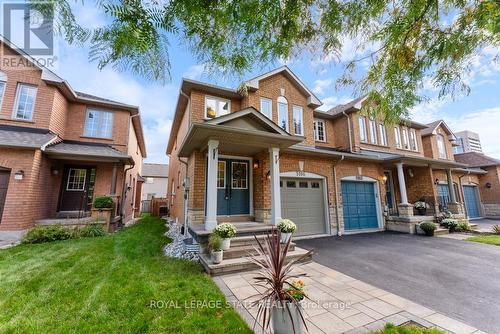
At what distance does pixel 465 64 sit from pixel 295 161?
651 centimetres

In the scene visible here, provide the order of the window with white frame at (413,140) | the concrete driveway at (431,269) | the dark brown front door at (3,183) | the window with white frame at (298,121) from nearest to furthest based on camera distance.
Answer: the concrete driveway at (431,269) < the dark brown front door at (3,183) < the window with white frame at (298,121) < the window with white frame at (413,140)

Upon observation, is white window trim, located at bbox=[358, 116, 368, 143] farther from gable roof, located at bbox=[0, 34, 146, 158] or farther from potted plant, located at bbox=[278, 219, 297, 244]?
gable roof, located at bbox=[0, 34, 146, 158]

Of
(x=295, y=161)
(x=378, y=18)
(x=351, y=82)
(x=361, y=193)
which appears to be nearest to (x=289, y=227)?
(x=295, y=161)

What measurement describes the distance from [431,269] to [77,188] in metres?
13.7

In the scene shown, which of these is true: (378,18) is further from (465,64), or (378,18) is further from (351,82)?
(465,64)

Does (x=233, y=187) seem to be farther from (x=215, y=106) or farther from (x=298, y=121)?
(x=298, y=121)

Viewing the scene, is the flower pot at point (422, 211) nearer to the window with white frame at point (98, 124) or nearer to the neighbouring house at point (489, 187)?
the neighbouring house at point (489, 187)

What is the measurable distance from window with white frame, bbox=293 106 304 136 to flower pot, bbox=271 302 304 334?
8677 mm

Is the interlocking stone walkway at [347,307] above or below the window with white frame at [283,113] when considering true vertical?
below

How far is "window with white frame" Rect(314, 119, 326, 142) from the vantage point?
12.3 meters

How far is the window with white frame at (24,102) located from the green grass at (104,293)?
629 centimetres

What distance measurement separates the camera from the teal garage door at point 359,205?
10188 mm

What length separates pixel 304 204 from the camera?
9.27m

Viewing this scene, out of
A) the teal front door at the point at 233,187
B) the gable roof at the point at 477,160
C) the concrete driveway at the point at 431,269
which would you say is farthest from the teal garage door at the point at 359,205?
the gable roof at the point at 477,160
